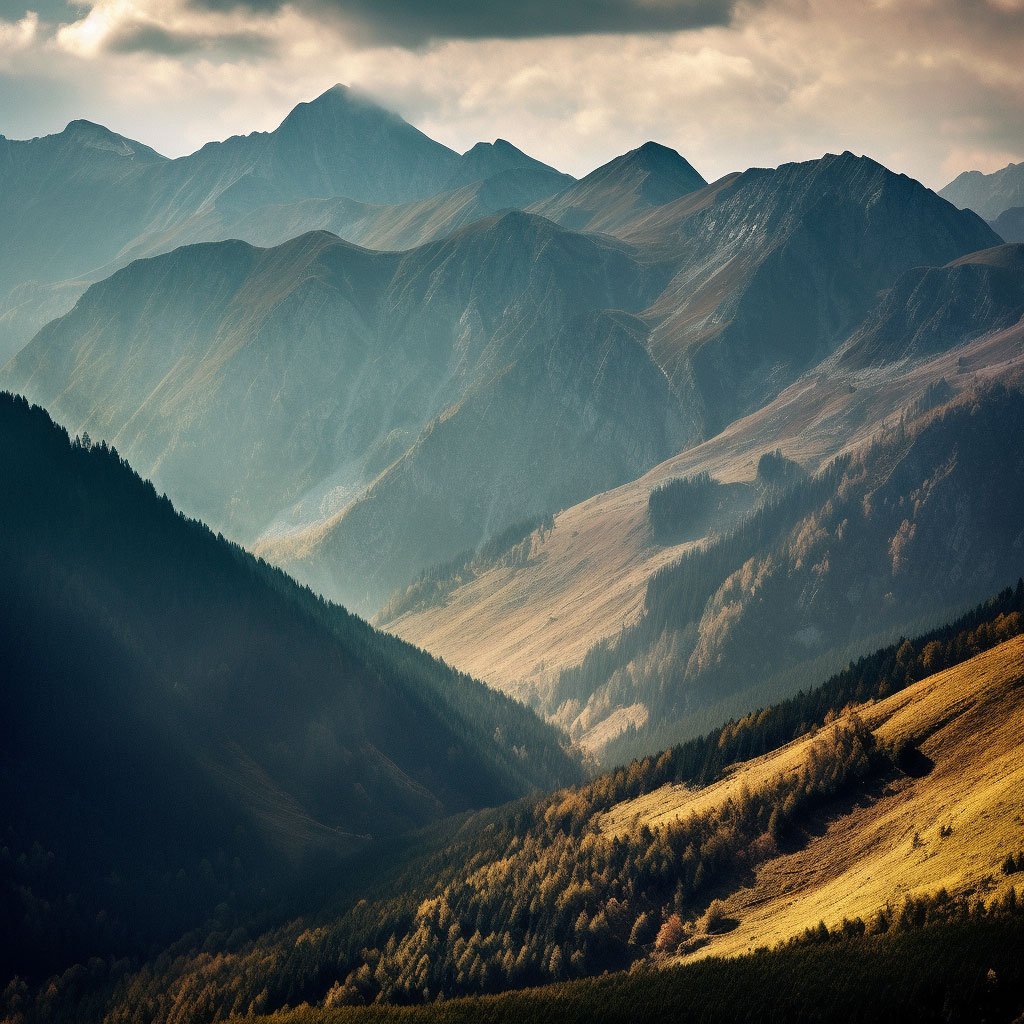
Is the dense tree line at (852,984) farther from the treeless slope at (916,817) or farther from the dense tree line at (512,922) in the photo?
the dense tree line at (512,922)

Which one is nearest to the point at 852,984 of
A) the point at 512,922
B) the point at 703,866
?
the point at 703,866

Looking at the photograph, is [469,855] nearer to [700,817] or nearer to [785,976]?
[700,817]

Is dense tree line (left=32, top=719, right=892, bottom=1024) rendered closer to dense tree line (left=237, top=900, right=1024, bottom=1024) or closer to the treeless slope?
the treeless slope

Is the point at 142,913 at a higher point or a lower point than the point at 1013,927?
higher

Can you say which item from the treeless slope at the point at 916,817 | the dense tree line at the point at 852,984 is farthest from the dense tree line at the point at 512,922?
the dense tree line at the point at 852,984

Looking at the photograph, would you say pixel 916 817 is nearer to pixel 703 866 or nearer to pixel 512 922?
pixel 703 866

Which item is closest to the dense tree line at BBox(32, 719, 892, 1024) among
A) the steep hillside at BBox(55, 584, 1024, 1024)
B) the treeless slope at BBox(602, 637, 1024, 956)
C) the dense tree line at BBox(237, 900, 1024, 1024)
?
the steep hillside at BBox(55, 584, 1024, 1024)

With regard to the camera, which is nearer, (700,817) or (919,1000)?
(919,1000)

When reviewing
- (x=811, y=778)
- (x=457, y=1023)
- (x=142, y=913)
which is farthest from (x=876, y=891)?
(x=142, y=913)

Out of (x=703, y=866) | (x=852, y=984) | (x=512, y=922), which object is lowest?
(x=852, y=984)
